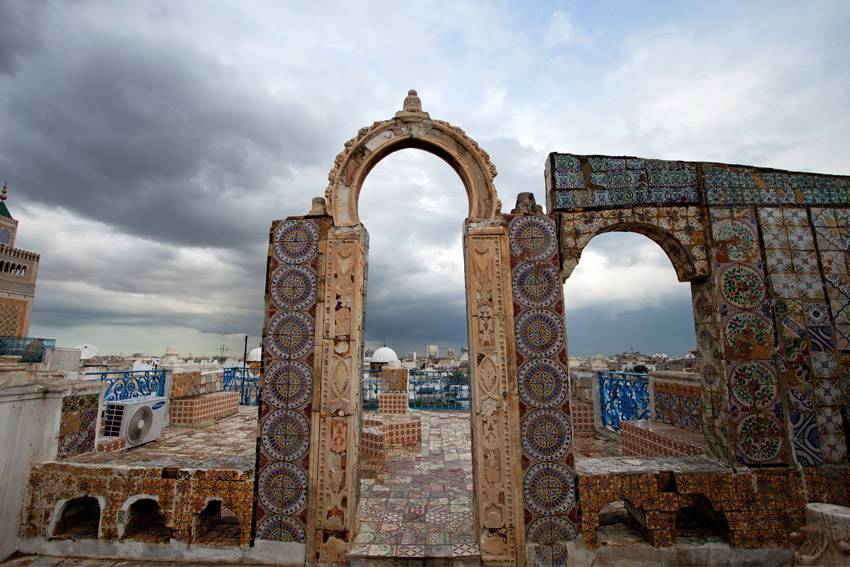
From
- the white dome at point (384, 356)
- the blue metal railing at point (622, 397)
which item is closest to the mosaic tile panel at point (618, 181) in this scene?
the blue metal railing at point (622, 397)

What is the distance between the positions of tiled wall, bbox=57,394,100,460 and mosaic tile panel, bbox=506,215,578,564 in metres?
5.07

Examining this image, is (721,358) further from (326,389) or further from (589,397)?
(589,397)

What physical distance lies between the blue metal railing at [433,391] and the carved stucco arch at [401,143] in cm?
834

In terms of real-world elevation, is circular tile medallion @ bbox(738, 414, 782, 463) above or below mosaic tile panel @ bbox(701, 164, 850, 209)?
below

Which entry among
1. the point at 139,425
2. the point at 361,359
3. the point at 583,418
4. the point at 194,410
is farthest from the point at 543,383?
the point at 194,410

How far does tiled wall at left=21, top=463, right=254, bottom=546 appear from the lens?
371cm

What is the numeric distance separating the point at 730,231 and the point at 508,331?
2.74 metres

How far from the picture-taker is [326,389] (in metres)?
3.78

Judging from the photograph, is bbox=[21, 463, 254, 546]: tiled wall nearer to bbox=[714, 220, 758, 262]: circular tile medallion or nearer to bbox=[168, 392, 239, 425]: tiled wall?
bbox=[168, 392, 239, 425]: tiled wall

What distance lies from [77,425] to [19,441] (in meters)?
0.59

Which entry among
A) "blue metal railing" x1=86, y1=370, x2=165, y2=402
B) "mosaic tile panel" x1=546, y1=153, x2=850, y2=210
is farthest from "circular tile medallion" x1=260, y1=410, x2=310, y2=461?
"blue metal railing" x1=86, y1=370, x2=165, y2=402

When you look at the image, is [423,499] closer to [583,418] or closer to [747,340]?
[747,340]

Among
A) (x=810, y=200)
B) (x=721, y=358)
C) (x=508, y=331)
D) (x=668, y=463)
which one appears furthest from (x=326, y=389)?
(x=810, y=200)

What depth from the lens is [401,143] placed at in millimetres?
4281
